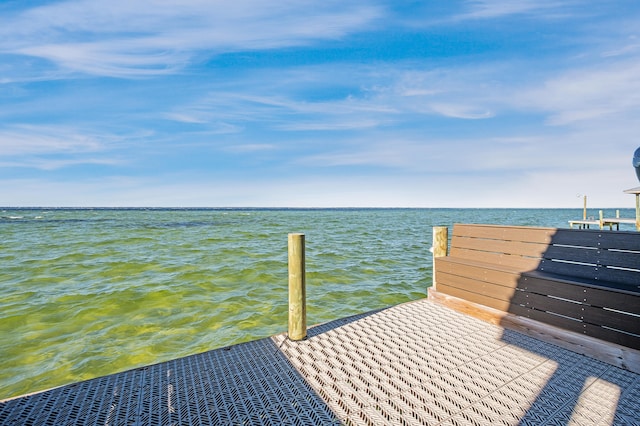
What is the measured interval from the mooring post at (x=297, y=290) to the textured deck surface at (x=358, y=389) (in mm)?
173

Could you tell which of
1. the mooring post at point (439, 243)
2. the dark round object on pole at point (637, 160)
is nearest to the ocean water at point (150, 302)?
the mooring post at point (439, 243)

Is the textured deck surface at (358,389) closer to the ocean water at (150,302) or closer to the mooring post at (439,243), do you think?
the mooring post at (439,243)

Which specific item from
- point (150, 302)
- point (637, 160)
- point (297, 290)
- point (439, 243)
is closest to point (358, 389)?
point (297, 290)

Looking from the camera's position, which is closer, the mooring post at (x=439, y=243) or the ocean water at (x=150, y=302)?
the ocean water at (x=150, y=302)

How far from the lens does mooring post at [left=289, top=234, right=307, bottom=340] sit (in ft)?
13.5

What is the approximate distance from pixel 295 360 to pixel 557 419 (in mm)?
2418

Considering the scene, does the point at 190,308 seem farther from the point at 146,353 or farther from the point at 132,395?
the point at 132,395

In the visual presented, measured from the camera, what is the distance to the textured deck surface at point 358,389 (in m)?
2.63

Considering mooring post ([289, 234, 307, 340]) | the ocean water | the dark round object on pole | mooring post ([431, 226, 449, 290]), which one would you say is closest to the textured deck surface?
mooring post ([289, 234, 307, 340])

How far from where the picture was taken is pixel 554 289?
4090 millimetres

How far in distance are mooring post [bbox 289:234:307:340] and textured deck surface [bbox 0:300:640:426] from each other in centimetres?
17

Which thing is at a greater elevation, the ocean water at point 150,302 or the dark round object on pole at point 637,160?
the dark round object on pole at point 637,160

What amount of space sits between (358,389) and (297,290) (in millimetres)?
1472

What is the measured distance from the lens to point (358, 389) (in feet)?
9.94
